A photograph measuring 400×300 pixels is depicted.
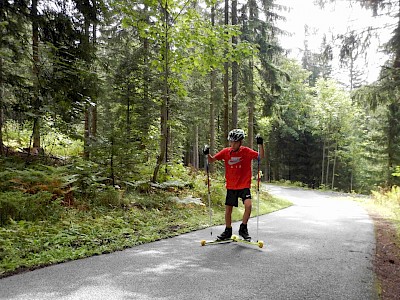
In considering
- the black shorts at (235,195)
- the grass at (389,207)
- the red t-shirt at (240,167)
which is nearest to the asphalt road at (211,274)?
the black shorts at (235,195)

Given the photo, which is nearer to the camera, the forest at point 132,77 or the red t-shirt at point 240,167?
the red t-shirt at point 240,167

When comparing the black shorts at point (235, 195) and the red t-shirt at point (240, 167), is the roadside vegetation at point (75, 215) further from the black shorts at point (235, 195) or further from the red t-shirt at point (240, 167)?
the red t-shirt at point (240, 167)

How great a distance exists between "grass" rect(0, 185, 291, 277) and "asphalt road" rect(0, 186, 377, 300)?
1.04 feet

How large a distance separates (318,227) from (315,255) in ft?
9.85

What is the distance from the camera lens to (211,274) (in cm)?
409

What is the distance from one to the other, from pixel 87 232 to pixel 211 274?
297 centimetres

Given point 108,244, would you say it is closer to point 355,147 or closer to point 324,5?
point 324,5

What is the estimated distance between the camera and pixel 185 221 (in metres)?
7.96

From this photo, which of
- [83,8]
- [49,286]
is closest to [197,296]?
[49,286]

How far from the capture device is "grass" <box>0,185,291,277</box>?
4.61 m

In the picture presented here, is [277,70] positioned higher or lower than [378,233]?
higher

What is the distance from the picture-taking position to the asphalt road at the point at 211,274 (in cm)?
347

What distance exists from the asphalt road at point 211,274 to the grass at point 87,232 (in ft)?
1.04

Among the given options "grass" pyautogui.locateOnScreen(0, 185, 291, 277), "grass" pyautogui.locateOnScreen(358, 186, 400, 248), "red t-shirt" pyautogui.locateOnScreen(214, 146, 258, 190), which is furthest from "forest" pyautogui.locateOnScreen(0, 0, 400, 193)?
"red t-shirt" pyautogui.locateOnScreen(214, 146, 258, 190)
